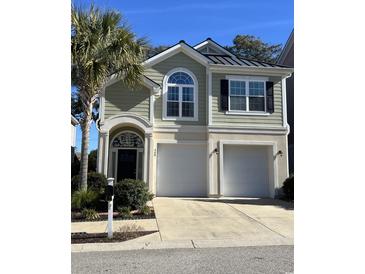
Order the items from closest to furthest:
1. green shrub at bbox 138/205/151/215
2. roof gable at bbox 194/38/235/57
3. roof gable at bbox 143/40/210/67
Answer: green shrub at bbox 138/205/151/215 → roof gable at bbox 143/40/210/67 → roof gable at bbox 194/38/235/57

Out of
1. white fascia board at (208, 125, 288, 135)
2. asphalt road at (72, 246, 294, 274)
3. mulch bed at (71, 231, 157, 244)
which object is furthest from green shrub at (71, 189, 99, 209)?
white fascia board at (208, 125, 288, 135)

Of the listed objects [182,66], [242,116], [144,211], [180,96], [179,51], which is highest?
[179,51]

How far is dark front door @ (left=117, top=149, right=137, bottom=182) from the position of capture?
1509 centimetres

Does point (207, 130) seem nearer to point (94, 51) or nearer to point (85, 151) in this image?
point (85, 151)

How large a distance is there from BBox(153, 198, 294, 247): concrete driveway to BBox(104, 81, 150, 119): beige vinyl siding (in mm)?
3950

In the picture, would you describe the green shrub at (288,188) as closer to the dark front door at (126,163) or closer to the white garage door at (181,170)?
the white garage door at (181,170)

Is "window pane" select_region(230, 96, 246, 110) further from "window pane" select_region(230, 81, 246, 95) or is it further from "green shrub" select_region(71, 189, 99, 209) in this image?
"green shrub" select_region(71, 189, 99, 209)

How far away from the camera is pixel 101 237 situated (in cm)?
738

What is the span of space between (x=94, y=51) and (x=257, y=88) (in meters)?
8.04

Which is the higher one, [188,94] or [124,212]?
[188,94]

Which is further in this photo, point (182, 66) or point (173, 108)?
point (182, 66)

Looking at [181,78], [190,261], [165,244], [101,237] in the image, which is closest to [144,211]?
[101,237]

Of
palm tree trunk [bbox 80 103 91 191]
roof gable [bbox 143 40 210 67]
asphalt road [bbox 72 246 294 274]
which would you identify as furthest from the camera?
roof gable [bbox 143 40 210 67]

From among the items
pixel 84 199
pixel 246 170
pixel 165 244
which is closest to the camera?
pixel 165 244
